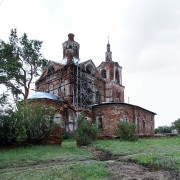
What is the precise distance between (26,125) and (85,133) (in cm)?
388

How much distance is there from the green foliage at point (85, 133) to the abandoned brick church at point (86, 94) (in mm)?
6878

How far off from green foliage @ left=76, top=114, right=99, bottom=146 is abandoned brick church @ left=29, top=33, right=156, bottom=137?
6878 mm

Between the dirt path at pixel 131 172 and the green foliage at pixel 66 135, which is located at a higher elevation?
the green foliage at pixel 66 135

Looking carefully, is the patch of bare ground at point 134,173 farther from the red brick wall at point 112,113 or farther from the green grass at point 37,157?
the red brick wall at point 112,113

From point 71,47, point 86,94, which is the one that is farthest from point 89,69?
point 86,94

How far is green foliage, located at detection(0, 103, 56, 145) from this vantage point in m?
19.2

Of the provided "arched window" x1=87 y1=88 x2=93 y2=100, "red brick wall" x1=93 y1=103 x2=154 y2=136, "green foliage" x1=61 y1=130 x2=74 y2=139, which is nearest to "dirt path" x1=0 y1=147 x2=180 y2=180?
"green foliage" x1=61 y1=130 x2=74 y2=139

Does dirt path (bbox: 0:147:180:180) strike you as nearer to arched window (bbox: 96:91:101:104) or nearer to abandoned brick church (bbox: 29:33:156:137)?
abandoned brick church (bbox: 29:33:156:137)

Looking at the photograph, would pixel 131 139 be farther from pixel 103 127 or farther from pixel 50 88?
pixel 50 88

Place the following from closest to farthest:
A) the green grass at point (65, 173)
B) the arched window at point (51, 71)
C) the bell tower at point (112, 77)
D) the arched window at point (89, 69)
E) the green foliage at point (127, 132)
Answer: the green grass at point (65, 173), the green foliage at point (127, 132), the arched window at point (51, 71), the arched window at point (89, 69), the bell tower at point (112, 77)

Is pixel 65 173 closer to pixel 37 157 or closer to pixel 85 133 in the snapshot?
pixel 37 157

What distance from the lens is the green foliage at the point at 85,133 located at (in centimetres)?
2067

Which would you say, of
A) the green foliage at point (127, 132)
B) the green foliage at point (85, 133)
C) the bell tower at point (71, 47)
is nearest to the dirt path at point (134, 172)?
the green foliage at point (85, 133)

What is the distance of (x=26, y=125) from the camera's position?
1998 cm
